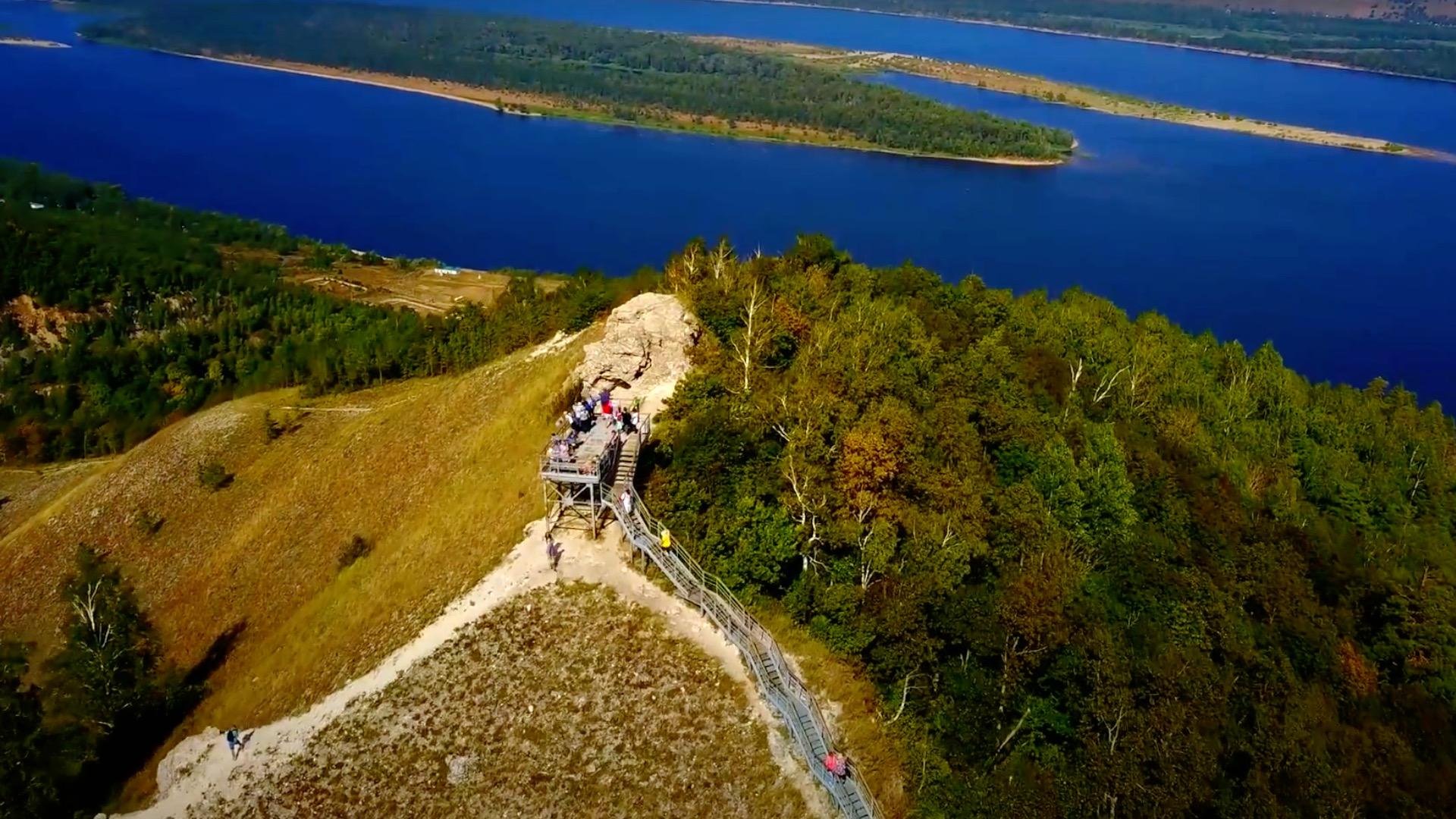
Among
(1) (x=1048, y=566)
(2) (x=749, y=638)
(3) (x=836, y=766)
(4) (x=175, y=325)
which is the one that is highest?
(1) (x=1048, y=566)

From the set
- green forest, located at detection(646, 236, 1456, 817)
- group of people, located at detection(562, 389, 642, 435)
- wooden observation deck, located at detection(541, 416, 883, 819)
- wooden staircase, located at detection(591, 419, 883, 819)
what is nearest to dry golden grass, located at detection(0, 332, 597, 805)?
wooden observation deck, located at detection(541, 416, 883, 819)

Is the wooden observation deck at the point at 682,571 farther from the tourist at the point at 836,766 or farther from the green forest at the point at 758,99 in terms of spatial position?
the green forest at the point at 758,99

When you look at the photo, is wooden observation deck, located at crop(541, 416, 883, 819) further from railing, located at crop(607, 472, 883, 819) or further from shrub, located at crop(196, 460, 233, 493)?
shrub, located at crop(196, 460, 233, 493)

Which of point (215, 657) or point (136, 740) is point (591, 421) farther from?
point (136, 740)

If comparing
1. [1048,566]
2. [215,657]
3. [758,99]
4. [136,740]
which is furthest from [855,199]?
[136,740]

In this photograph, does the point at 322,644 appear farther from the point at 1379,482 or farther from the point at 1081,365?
the point at 1379,482

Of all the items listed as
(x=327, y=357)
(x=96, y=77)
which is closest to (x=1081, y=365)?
(x=327, y=357)

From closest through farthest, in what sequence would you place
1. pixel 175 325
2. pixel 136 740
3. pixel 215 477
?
1. pixel 136 740
2. pixel 215 477
3. pixel 175 325
